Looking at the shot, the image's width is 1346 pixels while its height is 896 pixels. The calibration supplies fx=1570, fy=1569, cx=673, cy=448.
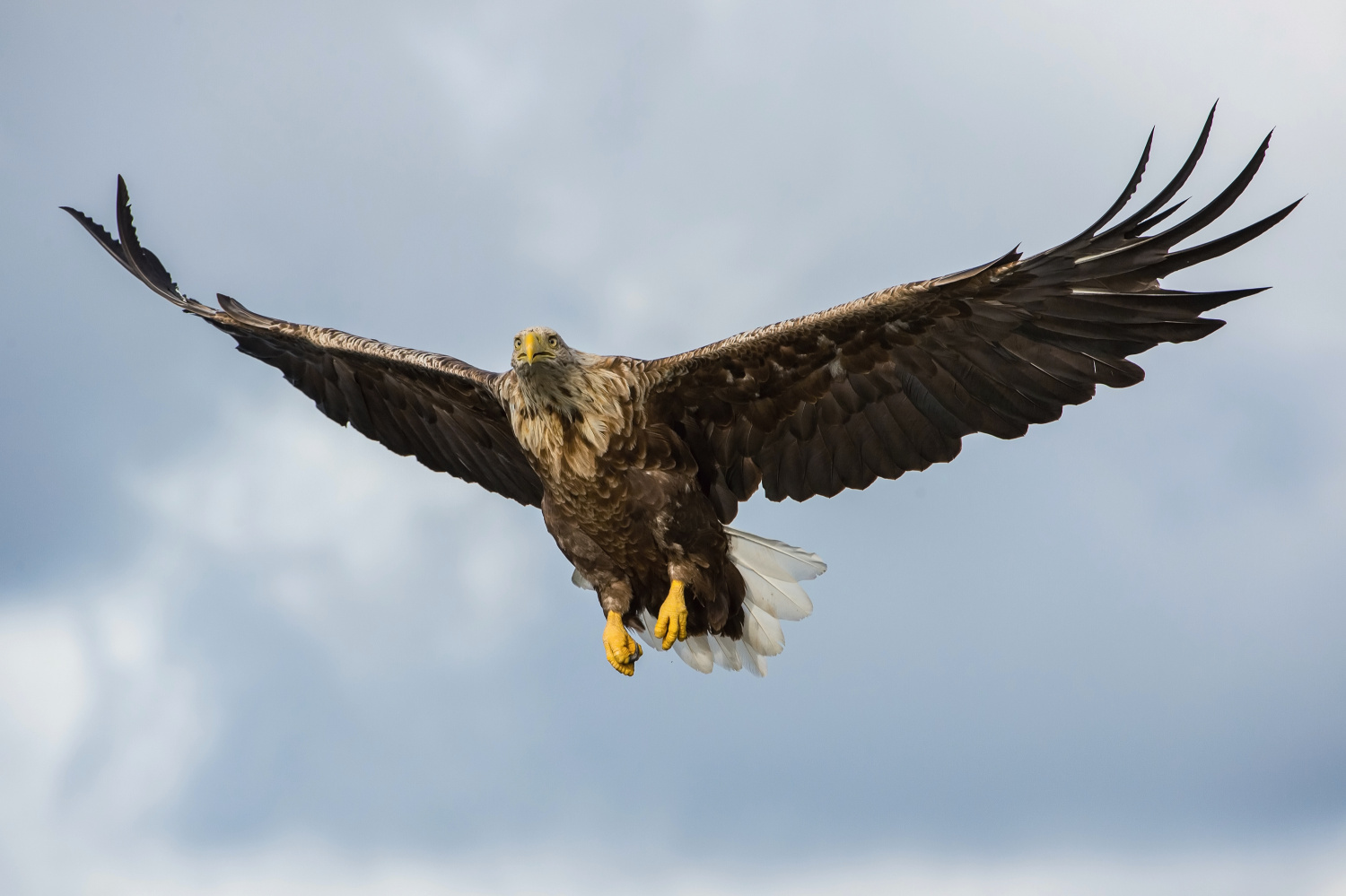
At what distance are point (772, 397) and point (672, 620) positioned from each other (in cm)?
121

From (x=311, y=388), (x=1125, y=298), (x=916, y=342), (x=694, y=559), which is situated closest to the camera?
(x=1125, y=298)

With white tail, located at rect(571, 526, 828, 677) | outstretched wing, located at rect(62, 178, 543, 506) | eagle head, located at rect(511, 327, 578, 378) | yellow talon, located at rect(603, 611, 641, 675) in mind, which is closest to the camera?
A: eagle head, located at rect(511, 327, 578, 378)

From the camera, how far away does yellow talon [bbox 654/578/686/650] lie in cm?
772

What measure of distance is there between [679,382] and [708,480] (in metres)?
0.67

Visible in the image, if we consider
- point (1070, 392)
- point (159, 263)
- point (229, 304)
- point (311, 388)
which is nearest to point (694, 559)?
point (1070, 392)

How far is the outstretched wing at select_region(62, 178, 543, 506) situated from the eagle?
0.02 meters

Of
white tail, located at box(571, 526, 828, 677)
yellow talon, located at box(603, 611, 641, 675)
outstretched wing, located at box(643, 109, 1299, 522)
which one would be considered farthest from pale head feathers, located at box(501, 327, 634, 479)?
white tail, located at box(571, 526, 828, 677)

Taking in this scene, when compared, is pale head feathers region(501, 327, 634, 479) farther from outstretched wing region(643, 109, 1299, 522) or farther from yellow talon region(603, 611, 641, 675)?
yellow talon region(603, 611, 641, 675)

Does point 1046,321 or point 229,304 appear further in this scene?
point 229,304

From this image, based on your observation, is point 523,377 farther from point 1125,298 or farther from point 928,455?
point 1125,298

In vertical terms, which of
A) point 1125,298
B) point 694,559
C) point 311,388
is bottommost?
point 694,559

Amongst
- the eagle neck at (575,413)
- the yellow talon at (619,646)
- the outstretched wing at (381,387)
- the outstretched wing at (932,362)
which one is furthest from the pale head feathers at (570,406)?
the yellow talon at (619,646)

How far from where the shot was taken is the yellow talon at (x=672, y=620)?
7.72 meters

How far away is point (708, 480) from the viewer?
26.7ft
